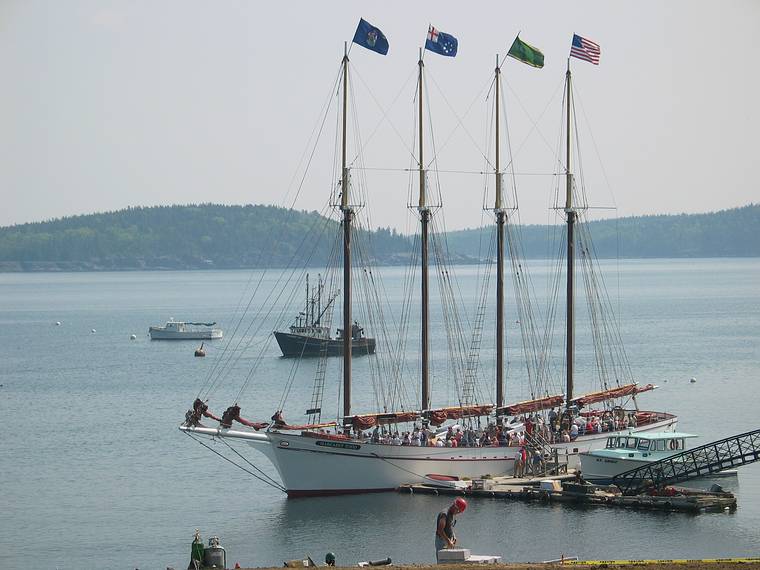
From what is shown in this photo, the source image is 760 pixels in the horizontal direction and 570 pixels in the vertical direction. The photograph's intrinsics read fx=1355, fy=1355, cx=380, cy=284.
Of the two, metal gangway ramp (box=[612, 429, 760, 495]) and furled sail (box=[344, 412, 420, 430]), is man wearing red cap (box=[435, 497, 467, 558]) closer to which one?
metal gangway ramp (box=[612, 429, 760, 495])

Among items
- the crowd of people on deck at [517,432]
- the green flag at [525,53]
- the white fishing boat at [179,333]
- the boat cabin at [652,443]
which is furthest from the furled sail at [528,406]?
the white fishing boat at [179,333]

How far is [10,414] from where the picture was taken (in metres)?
95.1

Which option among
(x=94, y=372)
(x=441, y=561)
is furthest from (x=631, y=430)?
(x=94, y=372)

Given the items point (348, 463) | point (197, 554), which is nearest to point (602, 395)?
point (348, 463)

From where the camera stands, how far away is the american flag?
239 ft

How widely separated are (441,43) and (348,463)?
2170cm

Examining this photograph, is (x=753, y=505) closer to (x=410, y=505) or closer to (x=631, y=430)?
(x=631, y=430)

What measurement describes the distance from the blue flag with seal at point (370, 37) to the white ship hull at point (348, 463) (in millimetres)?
18389

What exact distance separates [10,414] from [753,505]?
55745mm

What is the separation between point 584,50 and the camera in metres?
72.9

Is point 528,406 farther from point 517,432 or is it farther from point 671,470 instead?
point 671,470

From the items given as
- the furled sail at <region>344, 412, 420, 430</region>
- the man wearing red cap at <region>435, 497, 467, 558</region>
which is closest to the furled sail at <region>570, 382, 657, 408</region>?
the furled sail at <region>344, 412, 420, 430</region>

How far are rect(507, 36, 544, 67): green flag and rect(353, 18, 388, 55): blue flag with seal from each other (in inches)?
397

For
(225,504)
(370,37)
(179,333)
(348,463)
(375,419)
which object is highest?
(370,37)
